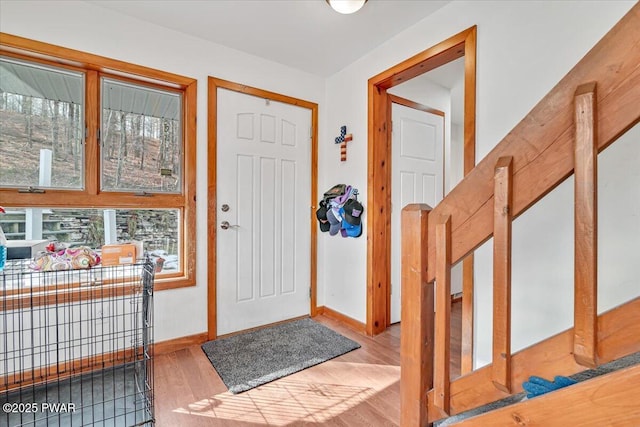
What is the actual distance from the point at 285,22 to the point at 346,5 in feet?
1.71

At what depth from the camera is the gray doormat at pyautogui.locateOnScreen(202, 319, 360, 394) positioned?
1.89m

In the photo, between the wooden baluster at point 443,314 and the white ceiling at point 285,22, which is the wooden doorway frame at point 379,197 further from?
the wooden baluster at point 443,314

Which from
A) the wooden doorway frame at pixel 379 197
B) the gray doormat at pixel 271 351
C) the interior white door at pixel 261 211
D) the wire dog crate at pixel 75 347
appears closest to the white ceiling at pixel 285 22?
the wooden doorway frame at pixel 379 197

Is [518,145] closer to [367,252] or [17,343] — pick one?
[367,252]

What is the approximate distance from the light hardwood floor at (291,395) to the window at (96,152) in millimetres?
680

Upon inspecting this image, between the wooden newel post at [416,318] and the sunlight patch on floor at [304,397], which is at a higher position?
the wooden newel post at [416,318]

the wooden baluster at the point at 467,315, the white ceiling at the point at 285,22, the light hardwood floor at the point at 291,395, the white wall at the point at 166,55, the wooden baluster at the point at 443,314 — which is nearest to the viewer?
the wooden baluster at the point at 443,314

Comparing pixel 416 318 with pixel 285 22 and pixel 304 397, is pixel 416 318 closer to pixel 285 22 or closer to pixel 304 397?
pixel 304 397

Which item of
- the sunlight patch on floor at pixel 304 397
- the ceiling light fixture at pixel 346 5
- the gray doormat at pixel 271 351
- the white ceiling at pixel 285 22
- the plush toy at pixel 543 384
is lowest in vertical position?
the sunlight patch on floor at pixel 304 397

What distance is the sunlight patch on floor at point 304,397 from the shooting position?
1.54 m

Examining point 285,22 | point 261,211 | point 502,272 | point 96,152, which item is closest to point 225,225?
point 261,211

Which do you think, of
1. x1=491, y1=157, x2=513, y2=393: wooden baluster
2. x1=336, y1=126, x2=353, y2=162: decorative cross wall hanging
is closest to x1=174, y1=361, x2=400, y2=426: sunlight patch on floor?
x1=491, y1=157, x2=513, y2=393: wooden baluster

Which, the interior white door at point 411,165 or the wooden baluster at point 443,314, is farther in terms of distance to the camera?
the interior white door at point 411,165

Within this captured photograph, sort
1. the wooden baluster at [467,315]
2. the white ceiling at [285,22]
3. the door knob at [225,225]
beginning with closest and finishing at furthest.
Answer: the wooden baluster at [467,315] → the white ceiling at [285,22] → the door knob at [225,225]
